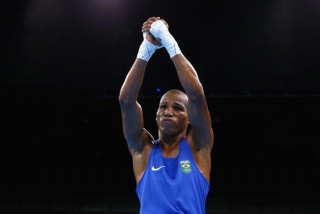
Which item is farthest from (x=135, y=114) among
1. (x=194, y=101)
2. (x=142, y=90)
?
(x=142, y=90)

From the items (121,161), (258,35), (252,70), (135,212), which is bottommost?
(135,212)

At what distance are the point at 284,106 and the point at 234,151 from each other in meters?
1.72

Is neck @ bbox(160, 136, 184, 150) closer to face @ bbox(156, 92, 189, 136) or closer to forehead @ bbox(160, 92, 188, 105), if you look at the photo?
face @ bbox(156, 92, 189, 136)

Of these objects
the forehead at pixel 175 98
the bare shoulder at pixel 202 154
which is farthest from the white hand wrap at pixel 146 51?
the bare shoulder at pixel 202 154

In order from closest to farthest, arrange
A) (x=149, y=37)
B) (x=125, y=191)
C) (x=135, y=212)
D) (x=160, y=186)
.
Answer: (x=160, y=186), (x=149, y=37), (x=135, y=212), (x=125, y=191)

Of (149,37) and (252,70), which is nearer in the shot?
(149,37)

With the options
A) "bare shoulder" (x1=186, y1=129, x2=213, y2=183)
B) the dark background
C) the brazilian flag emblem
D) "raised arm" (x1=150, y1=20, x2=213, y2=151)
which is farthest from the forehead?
the dark background

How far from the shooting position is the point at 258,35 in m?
9.69

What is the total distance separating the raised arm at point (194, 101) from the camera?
9.47 feet

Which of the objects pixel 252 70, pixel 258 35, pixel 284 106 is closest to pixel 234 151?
pixel 284 106

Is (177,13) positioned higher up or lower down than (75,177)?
higher up

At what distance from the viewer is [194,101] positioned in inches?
114

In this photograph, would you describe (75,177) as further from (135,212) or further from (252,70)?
(252,70)

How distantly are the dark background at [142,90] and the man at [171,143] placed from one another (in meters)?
6.78
